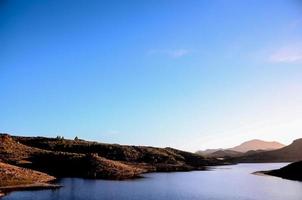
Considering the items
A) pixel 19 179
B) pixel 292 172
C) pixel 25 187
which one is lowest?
pixel 25 187

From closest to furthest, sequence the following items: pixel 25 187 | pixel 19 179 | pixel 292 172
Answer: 1. pixel 25 187
2. pixel 19 179
3. pixel 292 172

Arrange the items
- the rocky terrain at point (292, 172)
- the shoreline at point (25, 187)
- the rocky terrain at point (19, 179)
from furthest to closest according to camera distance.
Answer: the rocky terrain at point (292, 172) < the rocky terrain at point (19, 179) < the shoreline at point (25, 187)

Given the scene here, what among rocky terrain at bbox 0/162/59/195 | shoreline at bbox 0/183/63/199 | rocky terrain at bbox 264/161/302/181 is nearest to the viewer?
shoreline at bbox 0/183/63/199

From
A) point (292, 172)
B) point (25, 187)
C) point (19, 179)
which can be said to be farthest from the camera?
point (292, 172)

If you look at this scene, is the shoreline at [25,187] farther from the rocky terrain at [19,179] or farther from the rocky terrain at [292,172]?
the rocky terrain at [292,172]

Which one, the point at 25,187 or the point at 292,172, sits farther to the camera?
the point at 292,172

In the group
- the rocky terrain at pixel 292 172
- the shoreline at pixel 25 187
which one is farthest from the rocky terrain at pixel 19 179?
the rocky terrain at pixel 292 172

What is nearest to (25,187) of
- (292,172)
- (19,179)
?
(19,179)

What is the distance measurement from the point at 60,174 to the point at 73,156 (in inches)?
809

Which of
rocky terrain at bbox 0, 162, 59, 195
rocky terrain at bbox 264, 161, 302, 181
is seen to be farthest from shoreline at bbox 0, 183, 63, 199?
rocky terrain at bbox 264, 161, 302, 181

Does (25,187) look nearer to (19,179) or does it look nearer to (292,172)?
(19,179)

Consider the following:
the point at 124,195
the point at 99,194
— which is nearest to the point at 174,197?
the point at 124,195

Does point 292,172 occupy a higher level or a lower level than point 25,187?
higher

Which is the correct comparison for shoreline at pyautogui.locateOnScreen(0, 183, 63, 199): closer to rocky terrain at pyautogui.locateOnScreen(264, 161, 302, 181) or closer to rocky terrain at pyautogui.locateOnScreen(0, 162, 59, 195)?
rocky terrain at pyautogui.locateOnScreen(0, 162, 59, 195)
